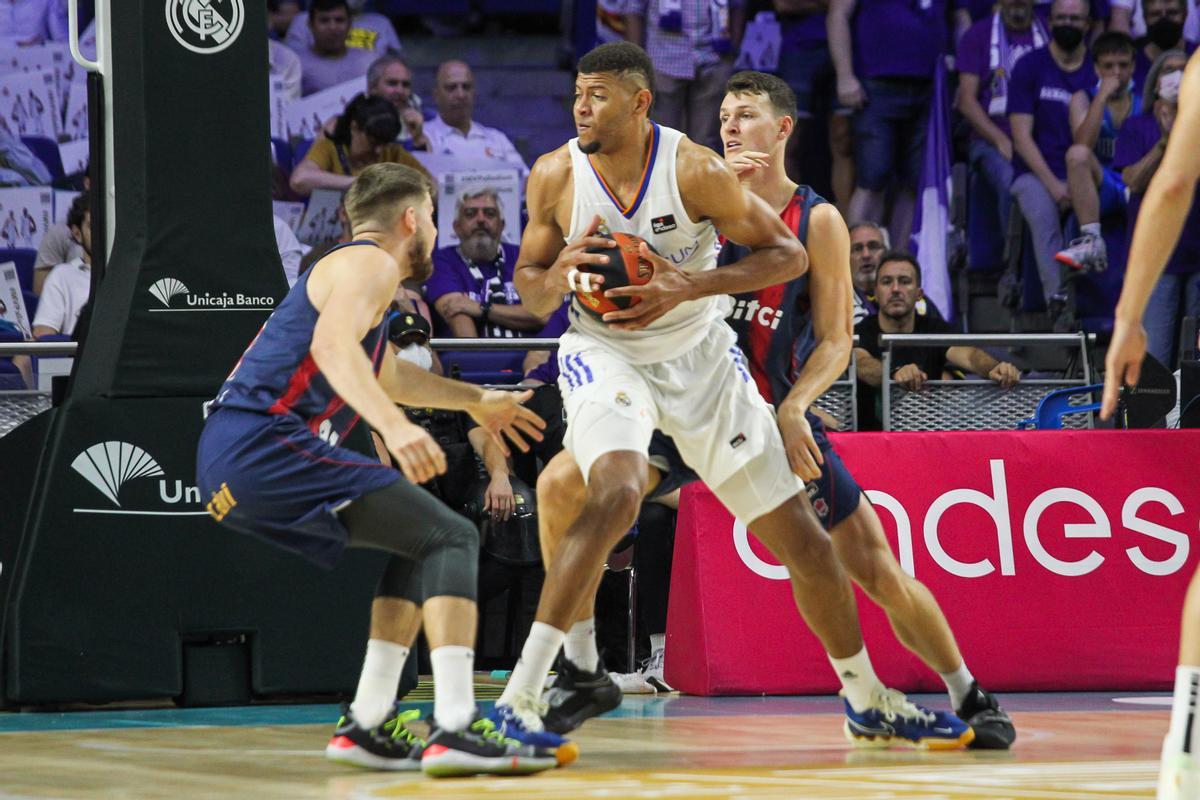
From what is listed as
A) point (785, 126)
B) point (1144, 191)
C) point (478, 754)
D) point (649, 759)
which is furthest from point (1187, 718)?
point (1144, 191)

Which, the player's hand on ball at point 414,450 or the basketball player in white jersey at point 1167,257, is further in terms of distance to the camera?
the player's hand on ball at point 414,450

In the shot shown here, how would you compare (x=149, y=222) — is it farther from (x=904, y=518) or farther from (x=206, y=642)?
(x=904, y=518)

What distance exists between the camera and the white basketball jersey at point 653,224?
4980mm

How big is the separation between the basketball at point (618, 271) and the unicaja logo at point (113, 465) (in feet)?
7.95

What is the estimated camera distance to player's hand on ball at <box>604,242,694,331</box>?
187 inches

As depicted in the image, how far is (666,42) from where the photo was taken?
11367mm

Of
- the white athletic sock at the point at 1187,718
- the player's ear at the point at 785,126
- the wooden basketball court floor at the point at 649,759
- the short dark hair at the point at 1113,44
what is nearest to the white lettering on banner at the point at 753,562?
the wooden basketball court floor at the point at 649,759

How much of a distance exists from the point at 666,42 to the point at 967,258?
254 cm

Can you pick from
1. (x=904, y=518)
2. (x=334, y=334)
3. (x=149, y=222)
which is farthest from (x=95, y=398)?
(x=904, y=518)

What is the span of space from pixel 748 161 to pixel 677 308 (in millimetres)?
932

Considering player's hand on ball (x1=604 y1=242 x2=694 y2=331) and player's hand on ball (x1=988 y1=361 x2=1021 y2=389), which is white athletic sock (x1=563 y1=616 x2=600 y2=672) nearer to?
player's hand on ball (x1=604 y1=242 x2=694 y2=331)

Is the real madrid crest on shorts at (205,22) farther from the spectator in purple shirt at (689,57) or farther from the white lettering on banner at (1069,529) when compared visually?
the spectator in purple shirt at (689,57)

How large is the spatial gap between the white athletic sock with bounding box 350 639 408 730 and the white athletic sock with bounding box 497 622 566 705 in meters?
0.33

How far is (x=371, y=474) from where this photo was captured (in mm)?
4480
